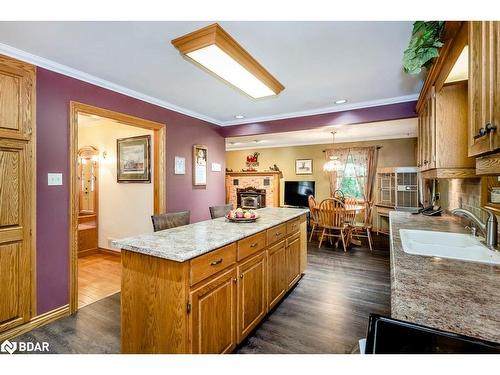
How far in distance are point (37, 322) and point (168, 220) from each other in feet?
4.59

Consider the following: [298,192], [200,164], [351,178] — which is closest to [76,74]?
[200,164]

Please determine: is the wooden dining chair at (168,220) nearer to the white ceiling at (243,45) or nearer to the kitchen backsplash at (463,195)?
the white ceiling at (243,45)

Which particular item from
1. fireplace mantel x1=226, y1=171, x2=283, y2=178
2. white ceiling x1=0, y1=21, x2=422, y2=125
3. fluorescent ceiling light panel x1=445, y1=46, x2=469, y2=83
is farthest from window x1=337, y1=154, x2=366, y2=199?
fluorescent ceiling light panel x1=445, y1=46, x2=469, y2=83

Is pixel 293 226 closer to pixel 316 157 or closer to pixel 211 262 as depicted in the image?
pixel 211 262

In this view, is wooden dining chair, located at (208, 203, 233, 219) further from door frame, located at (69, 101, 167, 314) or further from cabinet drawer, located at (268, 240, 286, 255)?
cabinet drawer, located at (268, 240, 286, 255)

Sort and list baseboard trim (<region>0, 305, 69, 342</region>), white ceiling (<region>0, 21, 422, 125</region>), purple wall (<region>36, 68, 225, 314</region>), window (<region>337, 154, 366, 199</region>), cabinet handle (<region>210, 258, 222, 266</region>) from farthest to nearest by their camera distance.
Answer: window (<region>337, 154, 366, 199</region>) < purple wall (<region>36, 68, 225, 314</region>) < baseboard trim (<region>0, 305, 69, 342</region>) < white ceiling (<region>0, 21, 422, 125</region>) < cabinet handle (<region>210, 258, 222, 266</region>)

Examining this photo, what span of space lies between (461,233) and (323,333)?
1.32m

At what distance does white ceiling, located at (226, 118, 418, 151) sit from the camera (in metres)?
4.71

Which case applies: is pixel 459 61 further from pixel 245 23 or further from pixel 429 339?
pixel 429 339

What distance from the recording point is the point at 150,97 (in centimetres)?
318

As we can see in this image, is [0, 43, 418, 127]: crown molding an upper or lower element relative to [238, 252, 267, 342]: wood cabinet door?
upper

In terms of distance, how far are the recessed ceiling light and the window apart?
4730mm

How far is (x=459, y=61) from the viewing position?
4.89 ft
